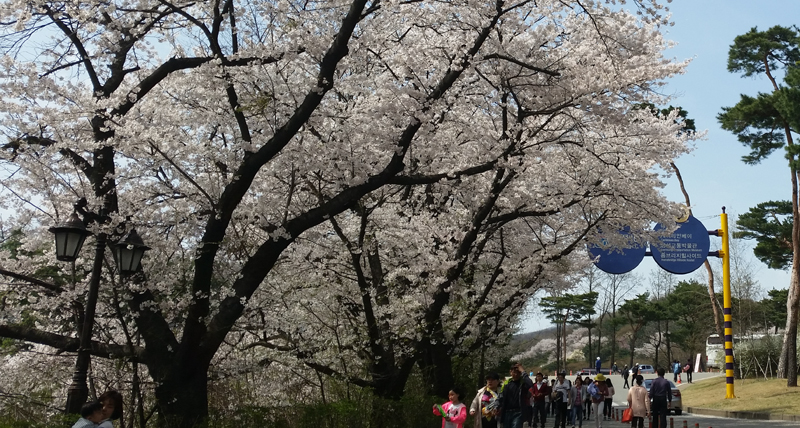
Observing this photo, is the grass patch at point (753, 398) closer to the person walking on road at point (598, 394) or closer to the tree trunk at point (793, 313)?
the tree trunk at point (793, 313)

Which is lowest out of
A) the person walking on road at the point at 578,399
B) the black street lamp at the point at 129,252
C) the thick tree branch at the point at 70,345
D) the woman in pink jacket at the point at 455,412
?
the person walking on road at the point at 578,399

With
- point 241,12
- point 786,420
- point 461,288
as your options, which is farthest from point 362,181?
point 786,420

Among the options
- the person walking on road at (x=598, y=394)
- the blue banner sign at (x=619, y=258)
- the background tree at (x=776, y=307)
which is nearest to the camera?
the person walking on road at (x=598, y=394)

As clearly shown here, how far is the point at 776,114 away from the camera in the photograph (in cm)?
2748

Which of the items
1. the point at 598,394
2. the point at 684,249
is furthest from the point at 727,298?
the point at 598,394

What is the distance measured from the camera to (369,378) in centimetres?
1392

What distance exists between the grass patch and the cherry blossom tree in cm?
943

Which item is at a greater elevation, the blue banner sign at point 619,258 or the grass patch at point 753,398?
the blue banner sign at point 619,258

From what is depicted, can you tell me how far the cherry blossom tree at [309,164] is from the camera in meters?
9.48

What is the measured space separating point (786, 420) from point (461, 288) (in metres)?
10.3

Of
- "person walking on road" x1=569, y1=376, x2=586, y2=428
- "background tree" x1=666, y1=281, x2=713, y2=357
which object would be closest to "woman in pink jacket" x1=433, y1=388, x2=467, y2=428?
"person walking on road" x1=569, y1=376, x2=586, y2=428

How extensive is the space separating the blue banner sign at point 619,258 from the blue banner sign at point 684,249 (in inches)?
20.3

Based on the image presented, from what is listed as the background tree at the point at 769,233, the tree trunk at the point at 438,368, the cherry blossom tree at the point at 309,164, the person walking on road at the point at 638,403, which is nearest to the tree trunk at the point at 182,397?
the cherry blossom tree at the point at 309,164

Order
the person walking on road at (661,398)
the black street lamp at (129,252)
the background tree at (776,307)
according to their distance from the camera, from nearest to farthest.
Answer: the black street lamp at (129,252) < the person walking on road at (661,398) < the background tree at (776,307)
